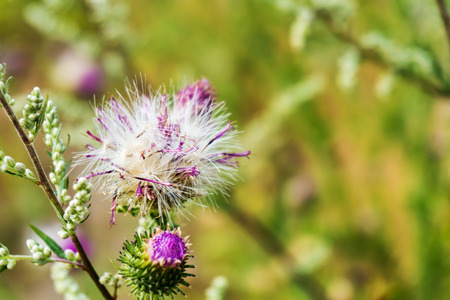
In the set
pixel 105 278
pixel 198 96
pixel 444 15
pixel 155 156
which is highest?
pixel 444 15

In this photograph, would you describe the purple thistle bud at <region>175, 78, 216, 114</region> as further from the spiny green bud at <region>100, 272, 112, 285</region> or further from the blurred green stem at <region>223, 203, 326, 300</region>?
the blurred green stem at <region>223, 203, 326, 300</region>

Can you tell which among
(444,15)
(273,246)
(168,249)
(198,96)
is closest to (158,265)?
(168,249)

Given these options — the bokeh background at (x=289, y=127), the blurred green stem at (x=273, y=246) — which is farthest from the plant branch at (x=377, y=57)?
the blurred green stem at (x=273, y=246)

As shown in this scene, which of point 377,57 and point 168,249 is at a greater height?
point 377,57

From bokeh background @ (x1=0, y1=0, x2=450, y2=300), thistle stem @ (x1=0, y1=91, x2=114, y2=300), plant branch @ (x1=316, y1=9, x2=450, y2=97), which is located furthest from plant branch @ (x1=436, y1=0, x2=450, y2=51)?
thistle stem @ (x1=0, y1=91, x2=114, y2=300)

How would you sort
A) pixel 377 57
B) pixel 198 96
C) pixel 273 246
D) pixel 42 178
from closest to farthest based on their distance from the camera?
pixel 42 178, pixel 198 96, pixel 377 57, pixel 273 246

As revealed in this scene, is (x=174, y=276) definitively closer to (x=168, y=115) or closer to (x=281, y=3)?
(x=168, y=115)

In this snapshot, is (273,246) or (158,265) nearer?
(158,265)

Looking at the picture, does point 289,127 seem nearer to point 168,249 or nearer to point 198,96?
point 198,96
